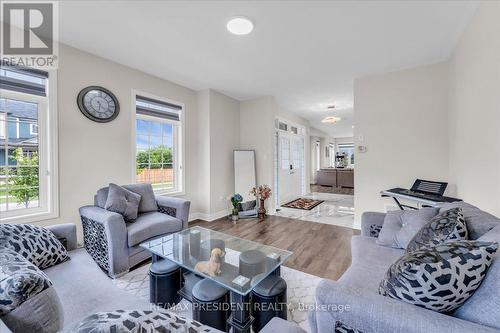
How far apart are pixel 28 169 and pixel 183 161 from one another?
204 centimetres

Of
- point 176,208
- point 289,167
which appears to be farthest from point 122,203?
point 289,167

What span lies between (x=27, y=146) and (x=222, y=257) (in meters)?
2.57

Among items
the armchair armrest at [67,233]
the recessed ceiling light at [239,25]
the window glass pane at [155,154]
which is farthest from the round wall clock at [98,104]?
the recessed ceiling light at [239,25]

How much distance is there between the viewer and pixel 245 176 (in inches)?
185

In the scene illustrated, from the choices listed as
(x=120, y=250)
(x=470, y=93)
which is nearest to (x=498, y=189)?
(x=470, y=93)

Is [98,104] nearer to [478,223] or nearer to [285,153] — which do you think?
[478,223]

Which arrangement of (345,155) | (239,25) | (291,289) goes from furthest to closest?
(345,155)
(239,25)
(291,289)

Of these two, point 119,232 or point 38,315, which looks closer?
point 38,315

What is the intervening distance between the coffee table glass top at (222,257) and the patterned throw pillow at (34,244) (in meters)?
0.61

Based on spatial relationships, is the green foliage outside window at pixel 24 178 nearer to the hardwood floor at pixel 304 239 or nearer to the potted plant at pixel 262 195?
the hardwood floor at pixel 304 239

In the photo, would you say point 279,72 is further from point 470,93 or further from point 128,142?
point 128,142

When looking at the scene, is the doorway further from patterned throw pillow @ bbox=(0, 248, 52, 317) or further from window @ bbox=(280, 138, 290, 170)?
patterned throw pillow @ bbox=(0, 248, 52, 317)

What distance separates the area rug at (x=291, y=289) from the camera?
5.35 feet

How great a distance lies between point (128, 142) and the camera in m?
3.20
